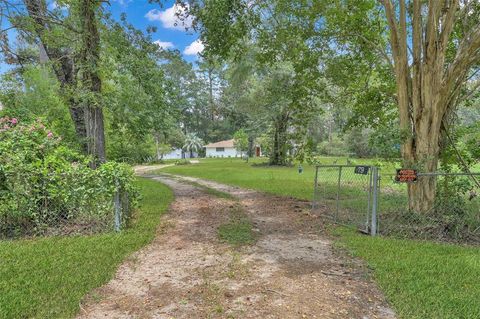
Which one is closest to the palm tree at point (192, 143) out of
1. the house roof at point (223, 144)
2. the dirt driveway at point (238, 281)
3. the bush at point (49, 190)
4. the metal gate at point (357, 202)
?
the house roof at point (223, 144)

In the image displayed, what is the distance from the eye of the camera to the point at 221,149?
65.2m

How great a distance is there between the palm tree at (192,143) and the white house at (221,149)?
1.56 m

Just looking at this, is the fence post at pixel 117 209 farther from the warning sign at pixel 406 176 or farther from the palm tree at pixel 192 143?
the palm tree at pixel 192 143

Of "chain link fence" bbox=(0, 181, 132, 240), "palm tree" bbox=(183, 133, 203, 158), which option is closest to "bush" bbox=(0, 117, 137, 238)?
"chain link fence" bbox=(0, 181, 132, 240)

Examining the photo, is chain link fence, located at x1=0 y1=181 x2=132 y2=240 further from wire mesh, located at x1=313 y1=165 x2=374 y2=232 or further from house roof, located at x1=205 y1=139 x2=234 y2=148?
house roof, located at x1=205 y1=139 x2=234 y2=148

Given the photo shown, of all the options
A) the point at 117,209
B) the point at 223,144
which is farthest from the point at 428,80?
the point at 223,144

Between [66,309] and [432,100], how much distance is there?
21.4 ft

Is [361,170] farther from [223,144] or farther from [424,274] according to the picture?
[223,144]

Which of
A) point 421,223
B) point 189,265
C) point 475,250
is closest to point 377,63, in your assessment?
point 421,223

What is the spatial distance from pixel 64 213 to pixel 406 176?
5.85m

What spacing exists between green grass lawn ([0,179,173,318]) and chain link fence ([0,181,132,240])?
335mm

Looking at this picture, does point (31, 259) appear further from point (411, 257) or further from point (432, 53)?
point (432, 53)

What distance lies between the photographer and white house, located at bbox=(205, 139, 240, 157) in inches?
2527

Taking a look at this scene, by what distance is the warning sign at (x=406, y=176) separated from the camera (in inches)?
232
